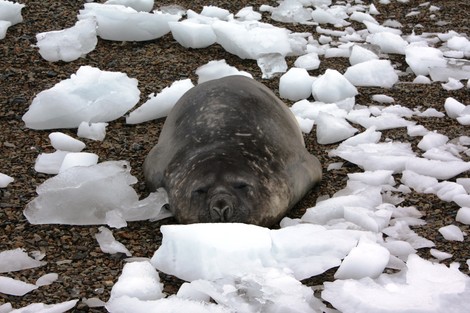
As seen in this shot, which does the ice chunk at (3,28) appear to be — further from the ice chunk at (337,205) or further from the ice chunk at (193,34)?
the ice chunk at (337,205)

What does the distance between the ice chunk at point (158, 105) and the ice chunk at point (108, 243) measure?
130cm

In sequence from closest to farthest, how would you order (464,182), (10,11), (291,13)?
(464,182), (10,11), (291,13)

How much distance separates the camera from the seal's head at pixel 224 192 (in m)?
3.26

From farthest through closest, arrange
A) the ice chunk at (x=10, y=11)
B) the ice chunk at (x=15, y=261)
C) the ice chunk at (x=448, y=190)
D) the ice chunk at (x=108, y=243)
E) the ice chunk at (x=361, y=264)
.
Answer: the ice chunk at (x=10, y=11) → the ice chunk at (x=448, y=190) → the ice chunk at (x=108, y=243) → the ice chunk at (x=15, y=261) → the ice chunk at (x=361, y=264)

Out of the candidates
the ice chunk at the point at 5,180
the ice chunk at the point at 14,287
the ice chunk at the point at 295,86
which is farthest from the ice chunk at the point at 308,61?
the ice chunk at the point at 14,287

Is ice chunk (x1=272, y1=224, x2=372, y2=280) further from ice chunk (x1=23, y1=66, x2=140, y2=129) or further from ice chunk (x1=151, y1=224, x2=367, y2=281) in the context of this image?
ice chunk (x1=23, y1=66, x2=140, y2=129)

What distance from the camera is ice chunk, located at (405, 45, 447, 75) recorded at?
17.5 feet

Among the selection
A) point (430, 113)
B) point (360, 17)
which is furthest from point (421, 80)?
point (360, 17)

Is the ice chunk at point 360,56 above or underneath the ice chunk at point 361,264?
underneath

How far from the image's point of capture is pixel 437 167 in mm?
3875

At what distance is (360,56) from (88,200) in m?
2.66

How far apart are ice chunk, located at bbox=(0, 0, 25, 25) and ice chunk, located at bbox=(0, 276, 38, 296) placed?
3.43 m

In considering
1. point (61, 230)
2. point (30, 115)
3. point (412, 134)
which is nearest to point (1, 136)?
point (30, 115)

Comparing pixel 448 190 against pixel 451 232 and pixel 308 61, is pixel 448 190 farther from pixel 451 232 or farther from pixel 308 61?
pixel 308 61
